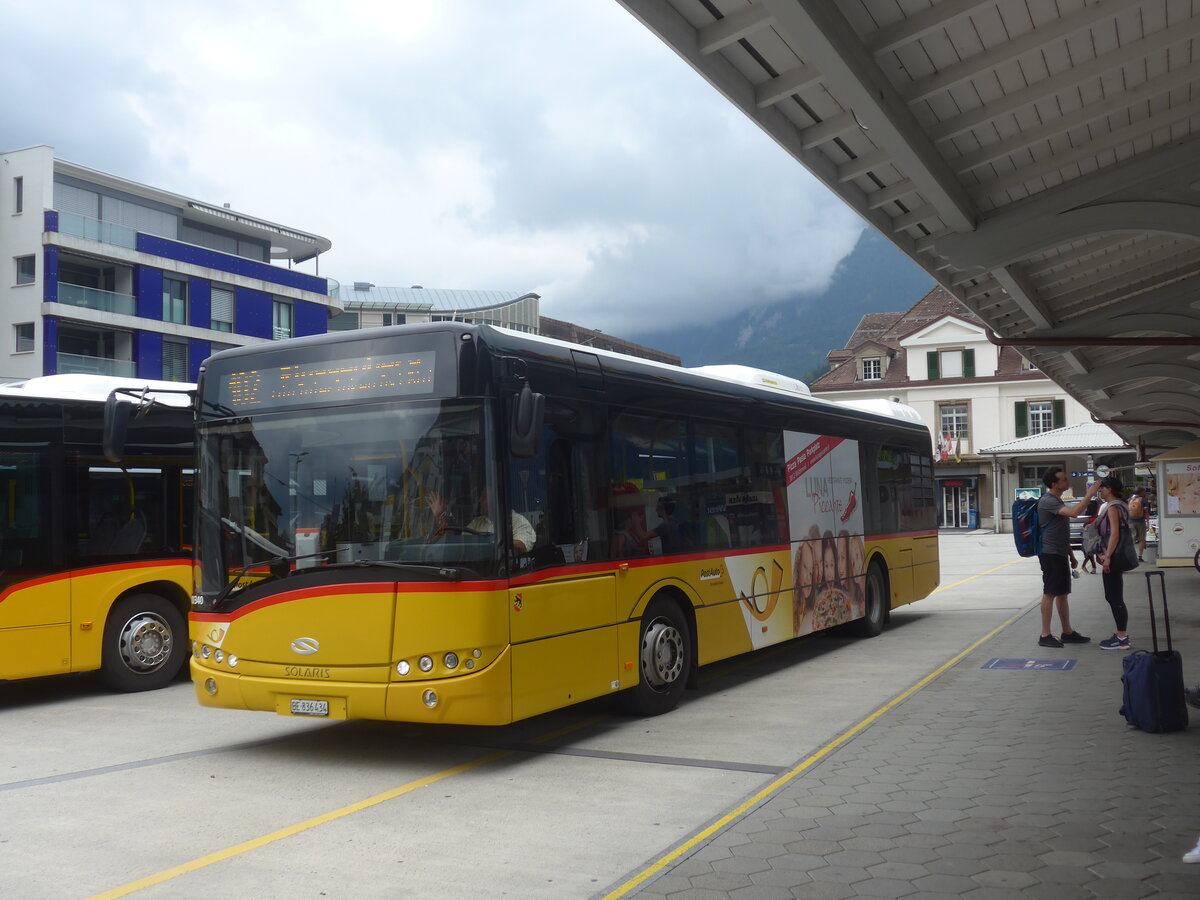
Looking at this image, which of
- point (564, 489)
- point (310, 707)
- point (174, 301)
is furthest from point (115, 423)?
point (174, 301)

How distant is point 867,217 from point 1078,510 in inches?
152

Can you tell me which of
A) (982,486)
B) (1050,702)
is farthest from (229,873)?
(982,486)

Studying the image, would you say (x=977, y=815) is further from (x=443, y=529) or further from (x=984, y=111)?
(x=984, y=111)

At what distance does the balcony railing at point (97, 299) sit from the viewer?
42.6 meters

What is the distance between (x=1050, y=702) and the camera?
9031 mm

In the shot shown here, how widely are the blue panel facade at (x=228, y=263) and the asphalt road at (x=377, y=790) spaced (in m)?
37.9

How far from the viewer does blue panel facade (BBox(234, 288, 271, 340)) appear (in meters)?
49.7

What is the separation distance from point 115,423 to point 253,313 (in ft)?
143

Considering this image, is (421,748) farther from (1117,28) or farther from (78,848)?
(1117,28)

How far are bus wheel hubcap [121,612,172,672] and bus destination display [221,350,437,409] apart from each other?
393 cm

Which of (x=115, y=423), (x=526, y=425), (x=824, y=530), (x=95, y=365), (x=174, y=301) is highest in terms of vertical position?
(x=174, y=301)

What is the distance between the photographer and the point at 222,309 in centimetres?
4878

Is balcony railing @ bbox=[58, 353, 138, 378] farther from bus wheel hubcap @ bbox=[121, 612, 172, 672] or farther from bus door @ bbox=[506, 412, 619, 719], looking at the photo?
bus door @ bbox=[506, 412, 619, 719]

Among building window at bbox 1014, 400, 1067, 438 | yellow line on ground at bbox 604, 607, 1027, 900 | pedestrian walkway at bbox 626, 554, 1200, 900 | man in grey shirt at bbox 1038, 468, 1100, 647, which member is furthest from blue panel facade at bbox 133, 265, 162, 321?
building window at bbox 1014, 400, 1067, 438
